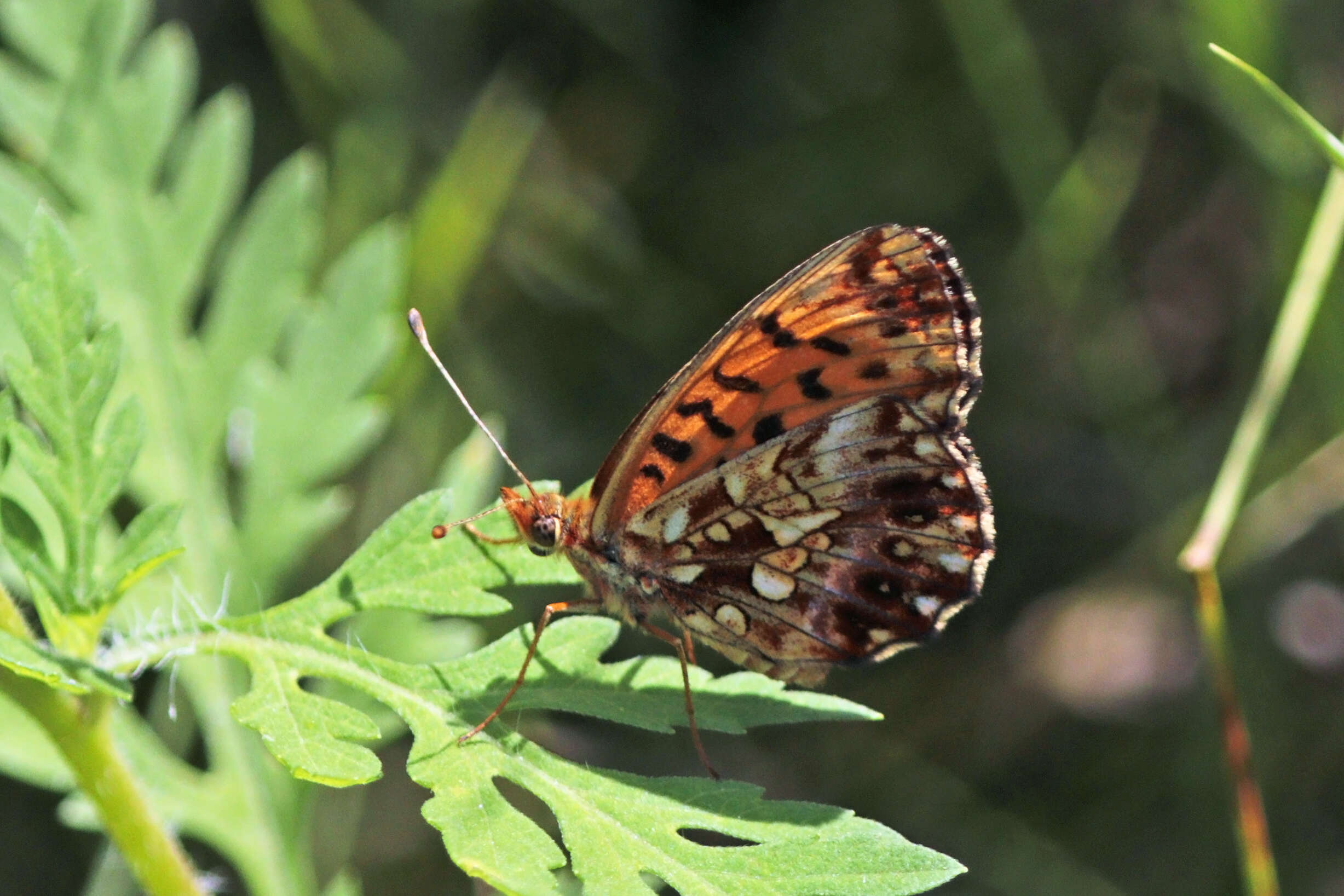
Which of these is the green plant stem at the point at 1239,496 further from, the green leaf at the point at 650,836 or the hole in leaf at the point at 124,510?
the hole in leaf at the point at 124,510

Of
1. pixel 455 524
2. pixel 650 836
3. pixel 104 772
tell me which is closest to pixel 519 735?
pixel 650 836

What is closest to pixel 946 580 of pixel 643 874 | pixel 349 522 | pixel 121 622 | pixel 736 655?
pixel 736 655

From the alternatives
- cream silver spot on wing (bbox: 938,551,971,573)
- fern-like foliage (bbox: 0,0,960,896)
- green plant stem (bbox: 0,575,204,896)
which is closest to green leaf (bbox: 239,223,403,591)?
fern-like foliage (bbox: 0,0,960,896)

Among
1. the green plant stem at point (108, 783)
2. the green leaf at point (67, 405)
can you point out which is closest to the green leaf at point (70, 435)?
the green leaf at point (67, 405)

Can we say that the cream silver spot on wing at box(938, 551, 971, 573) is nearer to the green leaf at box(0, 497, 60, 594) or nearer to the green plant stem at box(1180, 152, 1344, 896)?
the green plant stem at box(1180, 152, 1344, 896)

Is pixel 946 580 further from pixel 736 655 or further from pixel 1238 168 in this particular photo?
pixel 1238 168

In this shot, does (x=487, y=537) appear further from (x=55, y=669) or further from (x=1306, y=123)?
(x=1306, y=123)
